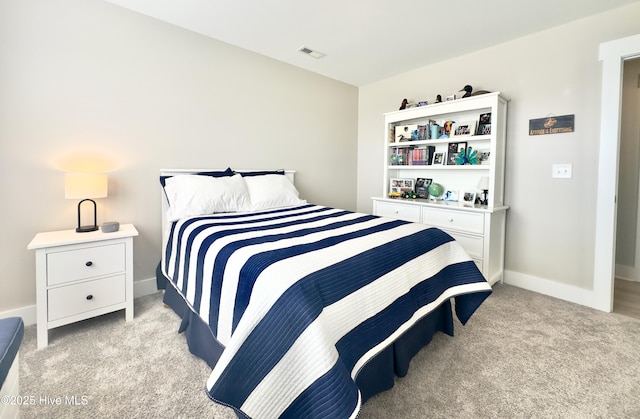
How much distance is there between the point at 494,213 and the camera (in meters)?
2.63

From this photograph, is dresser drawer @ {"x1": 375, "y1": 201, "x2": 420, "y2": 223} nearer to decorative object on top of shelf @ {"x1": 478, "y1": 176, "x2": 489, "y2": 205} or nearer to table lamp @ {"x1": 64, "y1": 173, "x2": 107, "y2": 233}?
decorative object on top of shelf @ {"x1": 478, "y1": 176, "x2": 489, "y2": 205}

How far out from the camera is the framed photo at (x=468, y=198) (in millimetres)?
2960

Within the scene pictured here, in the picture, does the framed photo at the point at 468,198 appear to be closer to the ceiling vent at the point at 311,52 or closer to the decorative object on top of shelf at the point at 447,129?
the decorative object on top of shelf at the point at 447,129

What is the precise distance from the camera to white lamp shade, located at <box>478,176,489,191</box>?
2.82 meters

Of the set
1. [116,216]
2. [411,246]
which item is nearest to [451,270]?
[411,246]

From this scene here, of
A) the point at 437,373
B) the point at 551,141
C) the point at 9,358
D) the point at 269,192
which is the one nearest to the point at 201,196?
the point at 269,192

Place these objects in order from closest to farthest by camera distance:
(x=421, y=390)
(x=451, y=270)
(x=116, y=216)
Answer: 1. (x=421, y=390)
2. (x=451, y=270)
3. (x=116, y=216)

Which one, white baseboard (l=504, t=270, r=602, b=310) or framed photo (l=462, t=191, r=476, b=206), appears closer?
white baseboard (l=504, t=270, r=602, b=310)

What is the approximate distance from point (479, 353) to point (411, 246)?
790 mm

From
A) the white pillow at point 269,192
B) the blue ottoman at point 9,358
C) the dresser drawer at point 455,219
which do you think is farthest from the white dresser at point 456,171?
the blue ottoman at point 9,358

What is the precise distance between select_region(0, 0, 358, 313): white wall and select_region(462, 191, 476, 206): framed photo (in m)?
2.07

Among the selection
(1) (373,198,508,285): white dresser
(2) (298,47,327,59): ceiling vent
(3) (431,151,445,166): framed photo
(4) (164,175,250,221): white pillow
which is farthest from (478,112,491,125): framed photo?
(4) (164,175,250,221): white pillow

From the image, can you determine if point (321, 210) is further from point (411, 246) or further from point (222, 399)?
point (222, 399)

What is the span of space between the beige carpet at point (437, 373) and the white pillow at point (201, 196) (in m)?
0.82
